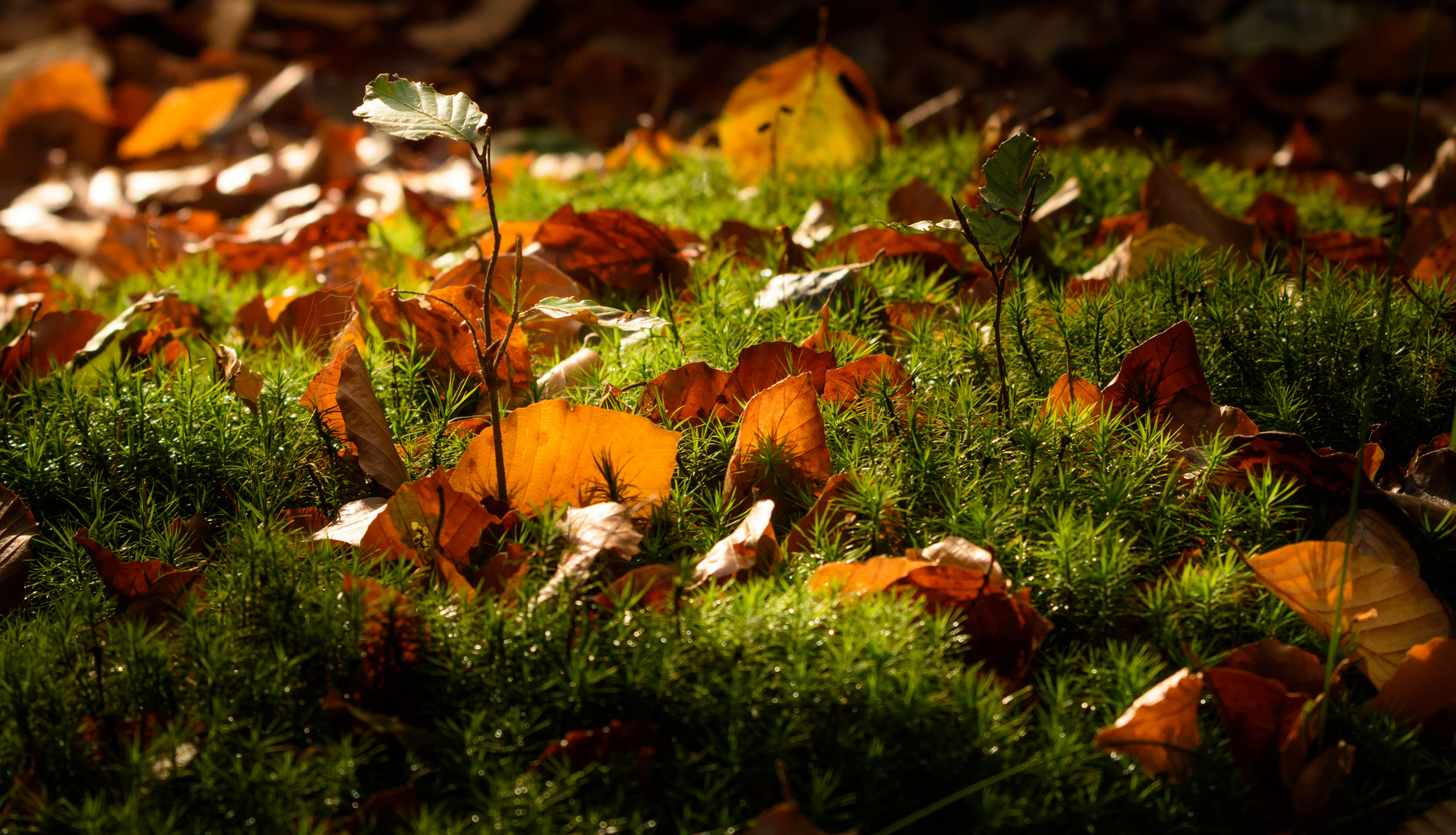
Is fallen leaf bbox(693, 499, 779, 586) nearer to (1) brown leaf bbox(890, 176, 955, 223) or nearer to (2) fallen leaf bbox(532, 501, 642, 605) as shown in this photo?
(2) fallen leaf bbox(532, 501, 642, 605)

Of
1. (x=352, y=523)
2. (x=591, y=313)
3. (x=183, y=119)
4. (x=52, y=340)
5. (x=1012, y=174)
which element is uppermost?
(x=1012, y=174)

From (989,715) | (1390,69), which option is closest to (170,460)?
(989,715)

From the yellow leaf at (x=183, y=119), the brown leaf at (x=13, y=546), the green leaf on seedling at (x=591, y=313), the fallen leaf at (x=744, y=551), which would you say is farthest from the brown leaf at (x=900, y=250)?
the yellow leaf at (x=183, y=119)

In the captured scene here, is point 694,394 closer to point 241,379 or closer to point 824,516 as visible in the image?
point 824,516

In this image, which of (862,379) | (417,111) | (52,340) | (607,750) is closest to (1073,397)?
(862,379)

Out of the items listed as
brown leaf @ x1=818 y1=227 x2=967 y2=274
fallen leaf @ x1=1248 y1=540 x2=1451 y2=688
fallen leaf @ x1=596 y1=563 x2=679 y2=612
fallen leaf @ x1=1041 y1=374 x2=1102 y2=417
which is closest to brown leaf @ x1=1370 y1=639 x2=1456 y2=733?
fallen leaf @ x1=1248 y1=540 x2=1451 y2=688

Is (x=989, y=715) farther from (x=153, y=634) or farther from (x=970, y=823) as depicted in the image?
(x=153, y=634)
